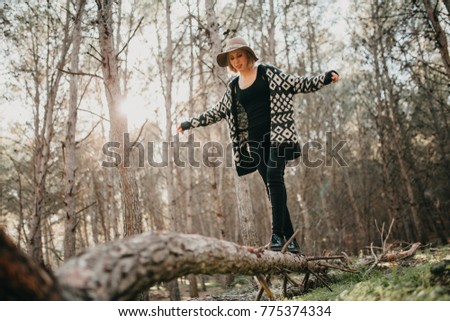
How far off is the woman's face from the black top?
17 cm

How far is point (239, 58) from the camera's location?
343cm

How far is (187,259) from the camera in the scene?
1.63 meters

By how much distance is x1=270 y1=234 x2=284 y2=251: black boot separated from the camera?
2.97m

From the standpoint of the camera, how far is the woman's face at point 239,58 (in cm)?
343

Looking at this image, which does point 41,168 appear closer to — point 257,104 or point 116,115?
point 116,115

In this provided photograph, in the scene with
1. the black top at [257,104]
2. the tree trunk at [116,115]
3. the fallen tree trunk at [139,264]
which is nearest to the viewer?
the fallen tree trunk at [139,264]

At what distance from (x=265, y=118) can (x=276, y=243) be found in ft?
4.13

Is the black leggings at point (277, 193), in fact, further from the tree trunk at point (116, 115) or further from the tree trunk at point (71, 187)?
the tree trunk at point (71, 187)

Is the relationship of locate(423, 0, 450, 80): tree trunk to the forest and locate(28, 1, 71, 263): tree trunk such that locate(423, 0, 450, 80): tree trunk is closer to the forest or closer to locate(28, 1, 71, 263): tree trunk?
the forest

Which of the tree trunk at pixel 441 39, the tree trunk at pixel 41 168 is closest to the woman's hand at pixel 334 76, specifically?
the tree trunk at pixel 441 39

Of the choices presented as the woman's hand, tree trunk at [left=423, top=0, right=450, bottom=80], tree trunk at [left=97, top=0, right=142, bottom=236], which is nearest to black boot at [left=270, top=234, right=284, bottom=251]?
the woman's hand

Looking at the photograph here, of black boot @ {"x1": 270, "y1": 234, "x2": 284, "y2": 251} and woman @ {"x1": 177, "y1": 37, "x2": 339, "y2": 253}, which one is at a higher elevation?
woman @ {"x1": 177, "y1": 37, "x2": 339, "y2": 253}

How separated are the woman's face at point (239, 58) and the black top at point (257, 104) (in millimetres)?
165
